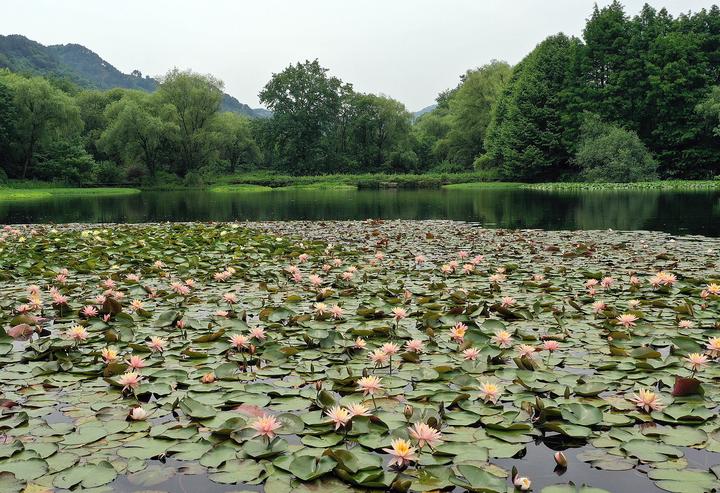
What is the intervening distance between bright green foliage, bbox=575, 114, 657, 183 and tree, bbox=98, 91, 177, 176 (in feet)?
137

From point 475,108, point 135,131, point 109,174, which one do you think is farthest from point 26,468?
point 475,108

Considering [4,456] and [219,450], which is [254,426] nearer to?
[219,450]

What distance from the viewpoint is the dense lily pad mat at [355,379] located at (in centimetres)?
286

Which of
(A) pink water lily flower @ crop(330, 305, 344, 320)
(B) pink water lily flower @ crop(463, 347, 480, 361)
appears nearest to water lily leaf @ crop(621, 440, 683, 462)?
(B) pink water lily flower @ crop(463, 347, 480, 361)

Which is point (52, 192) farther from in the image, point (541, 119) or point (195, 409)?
point (195, 409)

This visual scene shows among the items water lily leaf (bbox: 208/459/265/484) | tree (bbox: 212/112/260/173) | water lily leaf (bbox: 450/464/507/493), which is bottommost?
water lily leaf (bbox: 208/459/265/484)

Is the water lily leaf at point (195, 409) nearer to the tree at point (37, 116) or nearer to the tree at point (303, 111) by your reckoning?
the tree at point (37, 116)

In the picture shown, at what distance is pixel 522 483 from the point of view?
2541 mm

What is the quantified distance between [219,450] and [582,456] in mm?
2043

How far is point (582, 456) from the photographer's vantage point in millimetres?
2971

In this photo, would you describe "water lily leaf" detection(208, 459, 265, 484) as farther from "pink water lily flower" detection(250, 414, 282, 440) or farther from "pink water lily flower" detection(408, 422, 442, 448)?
"pink water lily flower" detection(408, 422, 442, 448)

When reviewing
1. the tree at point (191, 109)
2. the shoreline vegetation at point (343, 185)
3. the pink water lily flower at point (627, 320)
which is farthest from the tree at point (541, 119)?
the pink water lily flower at point (627, 320)

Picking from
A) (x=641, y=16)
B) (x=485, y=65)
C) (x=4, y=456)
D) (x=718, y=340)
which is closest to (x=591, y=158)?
(x=641, y=16)

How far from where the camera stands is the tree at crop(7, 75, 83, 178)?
49406 mm
